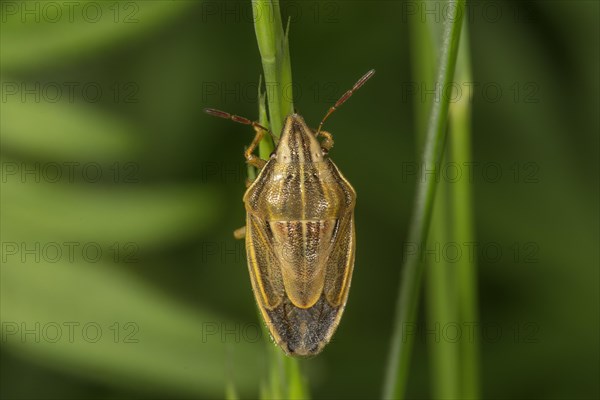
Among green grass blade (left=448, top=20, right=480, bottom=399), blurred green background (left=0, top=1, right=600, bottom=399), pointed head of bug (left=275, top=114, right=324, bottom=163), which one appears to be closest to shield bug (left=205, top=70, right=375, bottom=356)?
pointed head of bug (left=275, top=114, right=324, bottom=163)

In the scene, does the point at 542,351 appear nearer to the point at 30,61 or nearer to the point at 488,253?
the point at 488,253

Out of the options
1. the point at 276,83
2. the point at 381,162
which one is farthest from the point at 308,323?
the point at 381,162

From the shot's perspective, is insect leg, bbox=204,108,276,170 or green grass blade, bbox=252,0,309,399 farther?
insect leg, bbox=204,108,276,170

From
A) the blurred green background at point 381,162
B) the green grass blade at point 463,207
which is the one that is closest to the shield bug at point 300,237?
Answer: the green grass blade at point 463,207

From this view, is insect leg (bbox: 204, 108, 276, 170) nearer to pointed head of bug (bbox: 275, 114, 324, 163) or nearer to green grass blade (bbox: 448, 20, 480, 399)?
pointed head of bug (bbox: 275, 114, 324, 163)

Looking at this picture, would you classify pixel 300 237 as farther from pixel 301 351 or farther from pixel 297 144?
pixel 301 351

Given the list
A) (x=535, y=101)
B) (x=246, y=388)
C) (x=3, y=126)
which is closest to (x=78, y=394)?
(x=246, y=388)

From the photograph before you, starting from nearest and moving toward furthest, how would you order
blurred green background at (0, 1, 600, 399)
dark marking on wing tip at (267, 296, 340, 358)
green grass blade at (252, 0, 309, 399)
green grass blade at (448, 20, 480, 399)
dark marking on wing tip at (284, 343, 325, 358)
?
green grass blade at (252, 0, 309, 399) → dark marking on wing tip at (284, 343, 325, 358) → green grass blade at (448, 20, 480, 399) → dark marking on wing tip at (267, 296, 340, 358) → blurred green background at (0, 1, 600, 399)

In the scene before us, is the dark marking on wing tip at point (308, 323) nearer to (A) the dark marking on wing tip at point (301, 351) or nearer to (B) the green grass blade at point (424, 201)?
(A) the dark marking on wing tip at point (301, 351)
